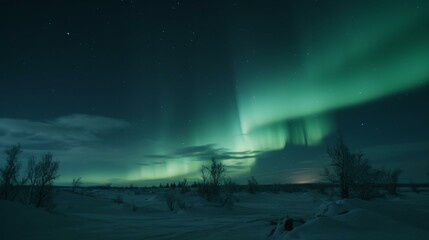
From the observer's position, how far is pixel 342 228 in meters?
7.90

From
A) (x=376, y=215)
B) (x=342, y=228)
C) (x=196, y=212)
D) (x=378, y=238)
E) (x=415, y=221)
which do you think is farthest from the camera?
(x=196, y=212)

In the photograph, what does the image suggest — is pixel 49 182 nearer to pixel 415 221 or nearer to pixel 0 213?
pixel 0 213

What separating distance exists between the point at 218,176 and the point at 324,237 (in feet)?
76.3

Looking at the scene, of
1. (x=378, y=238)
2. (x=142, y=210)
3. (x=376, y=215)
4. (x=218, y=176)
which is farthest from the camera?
(x=218, y=176)

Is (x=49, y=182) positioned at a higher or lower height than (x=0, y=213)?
higher

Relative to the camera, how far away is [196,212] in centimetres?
2164

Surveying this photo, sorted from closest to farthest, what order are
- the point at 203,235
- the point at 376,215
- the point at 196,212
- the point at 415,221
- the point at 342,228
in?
the point at 342,228
the point at 376,215
the point at 415,221
the point at 203,235
the point at 196,212

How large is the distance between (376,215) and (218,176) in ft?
71.2

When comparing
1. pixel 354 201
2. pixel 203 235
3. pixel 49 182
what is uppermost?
pixel 49 182

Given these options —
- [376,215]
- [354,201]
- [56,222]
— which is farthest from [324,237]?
[56,222]

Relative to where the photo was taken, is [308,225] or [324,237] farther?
[308,225]

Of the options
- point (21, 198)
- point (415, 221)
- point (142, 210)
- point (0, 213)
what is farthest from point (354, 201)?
point (21, 198)

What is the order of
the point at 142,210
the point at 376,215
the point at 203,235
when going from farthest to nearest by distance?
1. the point at 142,210
2. the point at 203,235
3. the point at 376,215

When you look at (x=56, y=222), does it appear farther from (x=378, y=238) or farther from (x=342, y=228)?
(x=378, y=238)
